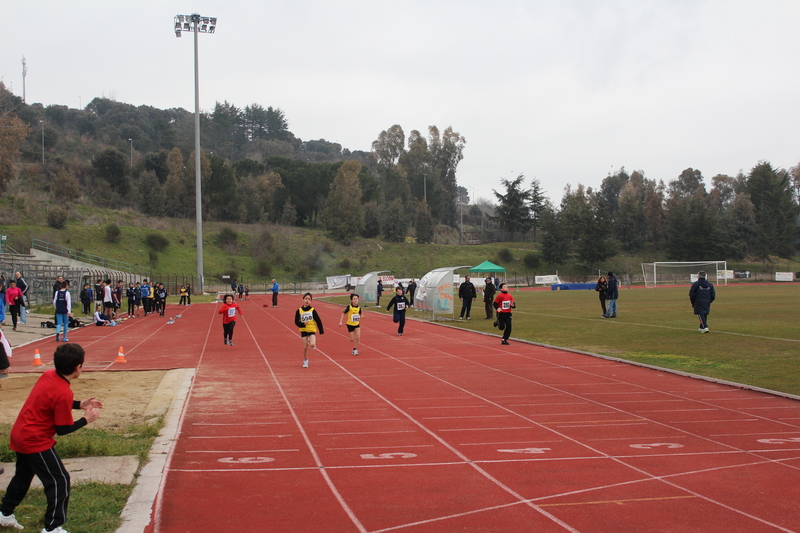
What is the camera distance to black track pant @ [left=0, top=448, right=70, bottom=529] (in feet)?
15.0

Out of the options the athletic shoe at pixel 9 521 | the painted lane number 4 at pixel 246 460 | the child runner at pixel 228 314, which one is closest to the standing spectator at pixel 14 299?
the child runner at pixel 228 314

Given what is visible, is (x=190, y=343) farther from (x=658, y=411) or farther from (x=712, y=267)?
(x=712, y=267)

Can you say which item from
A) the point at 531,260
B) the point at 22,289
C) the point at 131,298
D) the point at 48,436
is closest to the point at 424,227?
the point at 531,260

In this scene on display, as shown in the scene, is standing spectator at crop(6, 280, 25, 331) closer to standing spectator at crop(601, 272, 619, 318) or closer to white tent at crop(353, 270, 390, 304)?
standing spectator at crop(601, 272, 619, 318)

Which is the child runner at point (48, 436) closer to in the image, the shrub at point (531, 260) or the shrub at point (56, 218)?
the shrub at point (56, 218)

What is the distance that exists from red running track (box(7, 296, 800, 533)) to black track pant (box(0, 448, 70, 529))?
735mm

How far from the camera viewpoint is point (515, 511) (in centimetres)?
540

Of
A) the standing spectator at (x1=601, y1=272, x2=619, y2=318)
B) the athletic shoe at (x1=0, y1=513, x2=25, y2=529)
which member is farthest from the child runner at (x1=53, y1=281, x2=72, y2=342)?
the standing spectator at (x1=601, y1=272, x2=619, y2=318)

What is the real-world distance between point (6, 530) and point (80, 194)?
259ft

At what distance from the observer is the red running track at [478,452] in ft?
17.4

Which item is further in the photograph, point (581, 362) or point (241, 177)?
point (241, 177)

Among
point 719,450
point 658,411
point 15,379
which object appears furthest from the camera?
point 15,379

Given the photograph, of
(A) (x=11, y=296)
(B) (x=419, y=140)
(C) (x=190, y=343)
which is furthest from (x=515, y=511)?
(B) (x=419, y=140)

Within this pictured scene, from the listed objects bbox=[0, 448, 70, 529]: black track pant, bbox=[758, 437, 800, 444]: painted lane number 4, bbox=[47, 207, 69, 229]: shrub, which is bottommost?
bbox=[758, 437, 800, 444]: painted lane number 4
